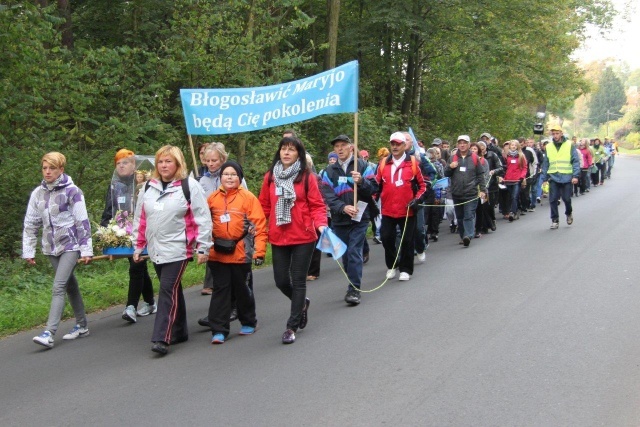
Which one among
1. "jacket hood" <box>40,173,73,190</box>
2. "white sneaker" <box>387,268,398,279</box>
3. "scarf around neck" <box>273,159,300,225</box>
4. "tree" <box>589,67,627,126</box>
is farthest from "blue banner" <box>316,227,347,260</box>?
"tree" <box>589,67,627,126</box>

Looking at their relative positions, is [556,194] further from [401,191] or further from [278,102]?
[278,102]

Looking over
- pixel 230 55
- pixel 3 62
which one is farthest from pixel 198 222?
pixel 230 55

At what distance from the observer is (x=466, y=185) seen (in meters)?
13.8

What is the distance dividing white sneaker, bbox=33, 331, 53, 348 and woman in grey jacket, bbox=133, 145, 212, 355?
113 centimetres

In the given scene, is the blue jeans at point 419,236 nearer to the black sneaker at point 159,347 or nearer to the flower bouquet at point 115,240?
the flower bouquet at point 115,240

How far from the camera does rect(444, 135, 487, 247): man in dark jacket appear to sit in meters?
13.6

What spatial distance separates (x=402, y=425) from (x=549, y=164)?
1143 cm

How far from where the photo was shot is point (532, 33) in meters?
26.3

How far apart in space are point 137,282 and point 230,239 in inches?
64.4

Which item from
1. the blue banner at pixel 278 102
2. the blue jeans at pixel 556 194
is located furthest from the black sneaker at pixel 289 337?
the blue jeans at pixel 556 194

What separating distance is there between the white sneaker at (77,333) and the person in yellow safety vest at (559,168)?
10.0m

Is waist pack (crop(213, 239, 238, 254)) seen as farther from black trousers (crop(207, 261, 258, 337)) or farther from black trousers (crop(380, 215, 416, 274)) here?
black trousers (crop(380, 215, 416, 274))

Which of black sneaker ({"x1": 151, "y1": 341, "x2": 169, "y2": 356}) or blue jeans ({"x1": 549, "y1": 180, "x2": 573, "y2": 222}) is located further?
blue jeans ({"x1": 549, "y1": 180, "x2": 573, "y2": 222})

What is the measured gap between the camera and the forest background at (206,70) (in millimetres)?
11875
